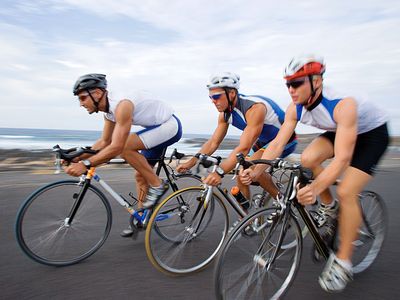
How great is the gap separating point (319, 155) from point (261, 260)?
1.08 metres

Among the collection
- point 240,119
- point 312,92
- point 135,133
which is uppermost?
point 312,92

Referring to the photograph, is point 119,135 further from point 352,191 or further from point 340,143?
point 352,191

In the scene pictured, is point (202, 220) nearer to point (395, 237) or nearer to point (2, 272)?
point (2, 272)

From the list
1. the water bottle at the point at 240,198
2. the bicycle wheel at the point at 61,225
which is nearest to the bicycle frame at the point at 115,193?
the bicycle wheel at the point at 61,225

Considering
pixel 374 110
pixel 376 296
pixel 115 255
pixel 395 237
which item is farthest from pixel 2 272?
pixel 395 237

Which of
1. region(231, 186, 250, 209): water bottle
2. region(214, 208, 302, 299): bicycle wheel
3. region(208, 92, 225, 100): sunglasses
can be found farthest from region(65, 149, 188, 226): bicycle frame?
region(214, 208, 302, 299): bicycle wheel

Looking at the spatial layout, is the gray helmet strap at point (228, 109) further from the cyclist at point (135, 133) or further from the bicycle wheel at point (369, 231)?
the bicycle wheel at point (369, 231)

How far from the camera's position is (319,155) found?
2.96 meters

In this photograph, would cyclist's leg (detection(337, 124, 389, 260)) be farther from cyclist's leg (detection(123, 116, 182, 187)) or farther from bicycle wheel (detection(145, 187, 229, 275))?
cyclist's leg (detection(123, 116, 182, 187))

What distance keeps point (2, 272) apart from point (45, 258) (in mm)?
347

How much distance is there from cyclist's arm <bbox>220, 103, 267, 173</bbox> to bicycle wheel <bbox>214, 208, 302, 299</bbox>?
769 millimetres

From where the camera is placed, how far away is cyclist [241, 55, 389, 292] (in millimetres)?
2350

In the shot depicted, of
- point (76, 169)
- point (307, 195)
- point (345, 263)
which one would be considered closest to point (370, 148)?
point (307, 195)

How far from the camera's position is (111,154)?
310cm
